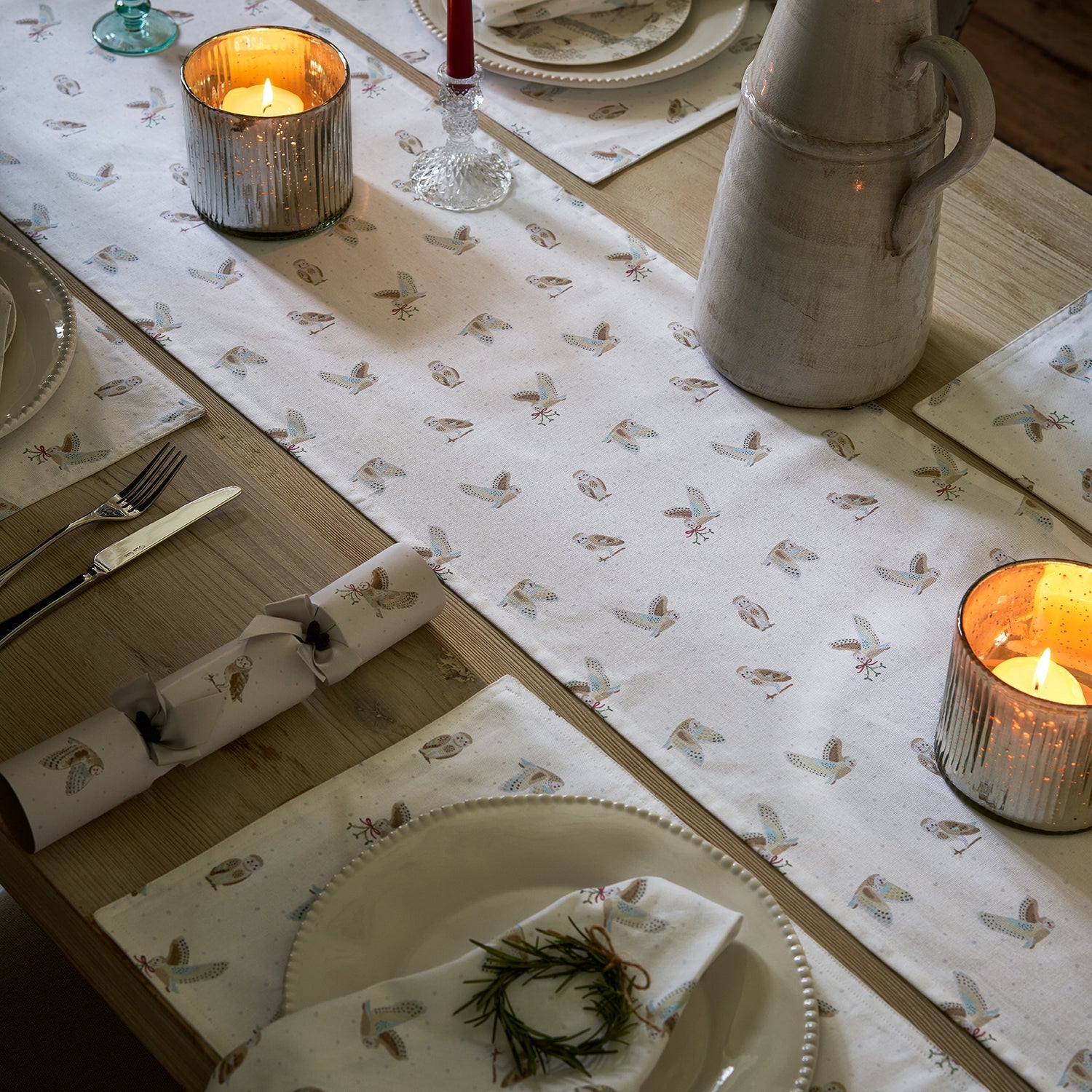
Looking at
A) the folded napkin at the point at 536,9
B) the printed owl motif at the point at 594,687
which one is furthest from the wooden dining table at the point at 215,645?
the folded napkin at the point at 536,9

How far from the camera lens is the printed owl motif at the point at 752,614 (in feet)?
2.59

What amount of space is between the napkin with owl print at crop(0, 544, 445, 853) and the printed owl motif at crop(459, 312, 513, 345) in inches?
10.7

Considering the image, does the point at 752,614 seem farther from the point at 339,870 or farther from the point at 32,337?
the point at 32,337

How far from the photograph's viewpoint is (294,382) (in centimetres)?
92

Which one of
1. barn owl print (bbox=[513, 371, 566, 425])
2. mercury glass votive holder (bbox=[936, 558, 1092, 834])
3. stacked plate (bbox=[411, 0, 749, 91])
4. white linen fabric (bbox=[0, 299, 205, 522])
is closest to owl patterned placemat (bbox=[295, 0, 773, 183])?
stacked plate (bbox=[411, 0, 749, 91])

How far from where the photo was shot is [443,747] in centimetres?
71

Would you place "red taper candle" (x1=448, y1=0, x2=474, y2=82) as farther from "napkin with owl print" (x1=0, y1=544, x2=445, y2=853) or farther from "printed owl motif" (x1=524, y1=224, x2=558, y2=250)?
"napkin with owl print" (x1=0, y1=544, x2=445, y2=853)

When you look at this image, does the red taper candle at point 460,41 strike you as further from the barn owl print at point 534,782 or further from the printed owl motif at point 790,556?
the barn owl print at point 534,782

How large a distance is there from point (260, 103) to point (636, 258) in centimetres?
33

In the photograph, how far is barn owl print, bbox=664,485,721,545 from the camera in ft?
2.75

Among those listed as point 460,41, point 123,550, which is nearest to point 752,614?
point 123,550

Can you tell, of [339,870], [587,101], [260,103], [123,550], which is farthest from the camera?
[587,101]

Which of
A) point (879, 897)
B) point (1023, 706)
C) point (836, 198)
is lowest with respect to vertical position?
point (879, 897)

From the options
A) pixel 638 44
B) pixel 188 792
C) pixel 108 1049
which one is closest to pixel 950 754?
pixel 188 792
